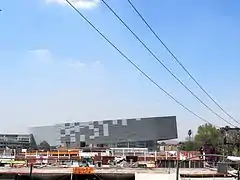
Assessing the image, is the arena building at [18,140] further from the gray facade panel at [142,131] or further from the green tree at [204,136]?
the green tree at [204,136]

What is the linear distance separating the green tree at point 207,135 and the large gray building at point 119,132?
42010 mm

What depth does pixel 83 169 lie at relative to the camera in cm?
3931

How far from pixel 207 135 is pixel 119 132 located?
5375 centimetres

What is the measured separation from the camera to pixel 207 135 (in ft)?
403

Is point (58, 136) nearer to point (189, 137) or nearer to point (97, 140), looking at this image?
point (97, 140)

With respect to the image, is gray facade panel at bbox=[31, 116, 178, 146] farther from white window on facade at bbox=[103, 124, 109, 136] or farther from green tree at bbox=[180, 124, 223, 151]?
green tree at bbox=[180, 124, 223, 151]

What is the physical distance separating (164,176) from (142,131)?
135941 millimetres

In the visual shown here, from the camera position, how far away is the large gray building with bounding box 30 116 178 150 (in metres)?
170

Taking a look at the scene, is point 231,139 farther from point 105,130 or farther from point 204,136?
point 105,130

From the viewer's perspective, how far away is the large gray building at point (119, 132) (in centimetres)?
16988

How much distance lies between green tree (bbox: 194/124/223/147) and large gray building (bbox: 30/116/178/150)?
138ft

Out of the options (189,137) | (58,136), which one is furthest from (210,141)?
(58,136)

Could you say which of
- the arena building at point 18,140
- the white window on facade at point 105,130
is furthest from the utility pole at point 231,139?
the arena building at point 18,140

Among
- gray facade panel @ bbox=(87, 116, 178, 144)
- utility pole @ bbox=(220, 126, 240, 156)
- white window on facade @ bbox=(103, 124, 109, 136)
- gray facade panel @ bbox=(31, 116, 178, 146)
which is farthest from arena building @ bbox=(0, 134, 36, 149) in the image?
utility pole @ bbox=(220, 126, 240, 156)
